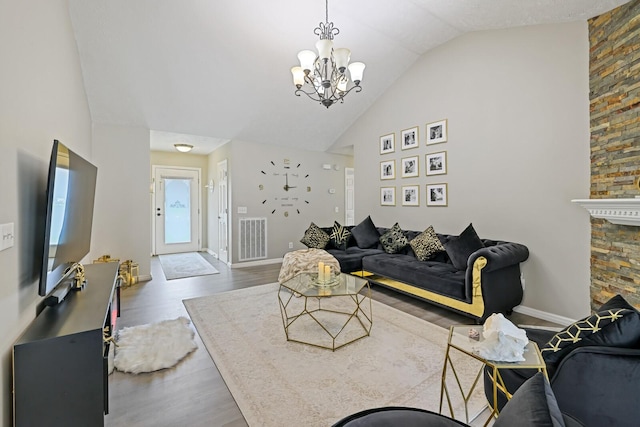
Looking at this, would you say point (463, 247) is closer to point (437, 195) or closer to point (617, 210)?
point (437, 195)

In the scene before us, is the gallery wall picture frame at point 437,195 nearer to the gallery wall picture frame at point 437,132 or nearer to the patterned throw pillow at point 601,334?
the gallery wall picture frame at point 437,132

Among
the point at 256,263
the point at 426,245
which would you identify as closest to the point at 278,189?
the point at 256,263

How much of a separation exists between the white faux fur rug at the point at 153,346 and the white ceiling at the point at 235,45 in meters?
3.14

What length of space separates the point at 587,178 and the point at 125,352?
4467 millimetres

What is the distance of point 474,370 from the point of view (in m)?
2.18

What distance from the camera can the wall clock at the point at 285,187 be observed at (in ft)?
20.0

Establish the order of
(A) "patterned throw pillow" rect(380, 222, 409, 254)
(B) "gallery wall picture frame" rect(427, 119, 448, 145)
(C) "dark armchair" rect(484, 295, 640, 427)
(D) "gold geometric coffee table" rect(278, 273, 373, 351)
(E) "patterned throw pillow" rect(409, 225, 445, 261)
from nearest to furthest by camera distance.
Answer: (C) "dark armchair" rect(484, 295, 640, 427)
(D) "gold geometric coffee table" rect(278, 273, 373, 351)
(E) "patterned throw pillow" rect(409, 225, 445, 261)
(B) "gallery wall picture frame" rect(427, 119, 448, 145)
(A) "patterned throw pillow" rect(380, 222, 409, 254)

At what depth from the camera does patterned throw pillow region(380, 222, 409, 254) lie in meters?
4.43

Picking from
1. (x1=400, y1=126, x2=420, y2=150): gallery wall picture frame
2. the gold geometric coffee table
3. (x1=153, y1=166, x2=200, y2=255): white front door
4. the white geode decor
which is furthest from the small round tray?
(x1=153, y1=166, x2=200, y2=255): white front door

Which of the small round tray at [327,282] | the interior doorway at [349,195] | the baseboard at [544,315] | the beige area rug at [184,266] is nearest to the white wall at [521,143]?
the baseboard at [544,315]

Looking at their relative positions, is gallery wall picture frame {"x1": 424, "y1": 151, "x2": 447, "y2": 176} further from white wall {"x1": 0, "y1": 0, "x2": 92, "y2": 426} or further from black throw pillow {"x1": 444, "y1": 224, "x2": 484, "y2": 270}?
white wall {"x1": 0, "y1": 0, "x2": 92, "y2": 426}

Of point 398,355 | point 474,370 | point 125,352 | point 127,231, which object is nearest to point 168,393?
point 125,352

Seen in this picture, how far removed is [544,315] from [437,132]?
8.75 feet

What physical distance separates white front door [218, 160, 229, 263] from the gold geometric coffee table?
3062mm
